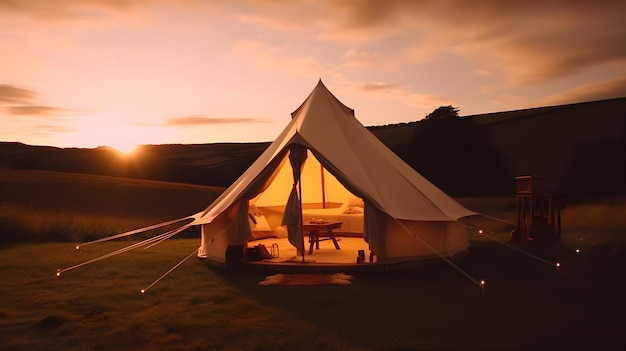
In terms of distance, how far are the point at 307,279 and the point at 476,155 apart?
19158 mm

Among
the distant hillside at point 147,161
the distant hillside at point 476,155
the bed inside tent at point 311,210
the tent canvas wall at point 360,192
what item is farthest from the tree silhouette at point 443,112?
the tent canvas wall at point 360,192

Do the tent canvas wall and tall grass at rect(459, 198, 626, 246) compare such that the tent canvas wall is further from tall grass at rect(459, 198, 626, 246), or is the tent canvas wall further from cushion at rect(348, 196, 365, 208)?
cushion at rect(348, 196, 365, 208)

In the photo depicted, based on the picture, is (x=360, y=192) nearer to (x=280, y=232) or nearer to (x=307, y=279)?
(x=307, y=279)

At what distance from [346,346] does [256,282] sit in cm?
293

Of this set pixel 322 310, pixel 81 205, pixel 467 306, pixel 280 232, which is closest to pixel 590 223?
pixel 280 232

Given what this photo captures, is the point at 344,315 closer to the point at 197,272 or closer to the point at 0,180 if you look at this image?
Answer: the point at 197,272

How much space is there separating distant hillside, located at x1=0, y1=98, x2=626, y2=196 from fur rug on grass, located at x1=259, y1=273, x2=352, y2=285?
13.2m

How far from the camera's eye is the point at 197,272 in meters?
8.22

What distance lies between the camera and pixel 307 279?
7328 millimetres

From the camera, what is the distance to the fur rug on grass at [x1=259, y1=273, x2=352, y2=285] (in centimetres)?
711

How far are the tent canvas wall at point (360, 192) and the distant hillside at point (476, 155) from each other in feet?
36.9

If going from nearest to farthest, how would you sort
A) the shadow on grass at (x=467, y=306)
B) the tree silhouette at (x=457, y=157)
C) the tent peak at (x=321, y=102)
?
the shadow on grass at (x=467, y=306), the tent peak at (x=321, y=102), the tree silhouette at (x=457, y=157)

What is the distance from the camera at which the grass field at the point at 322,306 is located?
4.82 m

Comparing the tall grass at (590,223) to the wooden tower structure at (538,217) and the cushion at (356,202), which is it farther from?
the cushion at (356,202)
